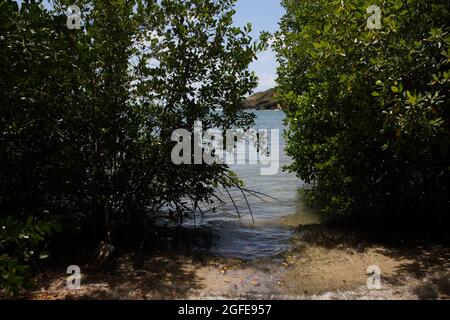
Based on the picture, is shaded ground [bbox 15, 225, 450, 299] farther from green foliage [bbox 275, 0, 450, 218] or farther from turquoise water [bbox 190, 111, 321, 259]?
green foliage [bbox 275, 0, 450, 218]

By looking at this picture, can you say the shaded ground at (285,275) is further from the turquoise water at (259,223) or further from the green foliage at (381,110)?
the green foliage at (381,110)

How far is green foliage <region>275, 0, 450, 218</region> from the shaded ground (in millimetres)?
1142

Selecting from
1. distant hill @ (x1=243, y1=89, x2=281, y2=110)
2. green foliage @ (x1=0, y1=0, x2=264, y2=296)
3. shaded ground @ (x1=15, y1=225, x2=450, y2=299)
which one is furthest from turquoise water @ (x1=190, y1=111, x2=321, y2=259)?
distant hill @ (x1=243, y1=89, x2=281, y2=110)

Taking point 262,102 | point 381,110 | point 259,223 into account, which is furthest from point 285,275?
point 262,102

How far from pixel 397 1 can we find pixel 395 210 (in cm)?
482

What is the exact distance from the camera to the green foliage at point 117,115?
7070mm

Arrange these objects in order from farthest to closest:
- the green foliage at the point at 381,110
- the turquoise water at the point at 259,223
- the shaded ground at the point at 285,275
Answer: the turquoise water at the point at 259,223
the green foliage at the point at 381,110
the shaded ground at the point at 285,275

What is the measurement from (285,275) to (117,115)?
4474mm

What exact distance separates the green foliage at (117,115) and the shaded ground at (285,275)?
115cm

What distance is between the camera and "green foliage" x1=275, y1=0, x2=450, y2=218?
21.8ft

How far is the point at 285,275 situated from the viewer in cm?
728

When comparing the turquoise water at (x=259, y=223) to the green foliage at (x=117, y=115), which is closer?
the green foliage at (x=117, y=115)

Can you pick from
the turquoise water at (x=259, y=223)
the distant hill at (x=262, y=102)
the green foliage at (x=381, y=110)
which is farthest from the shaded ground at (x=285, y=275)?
the distant hill at (x=262, y=102)

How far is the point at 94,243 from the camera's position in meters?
8.36
